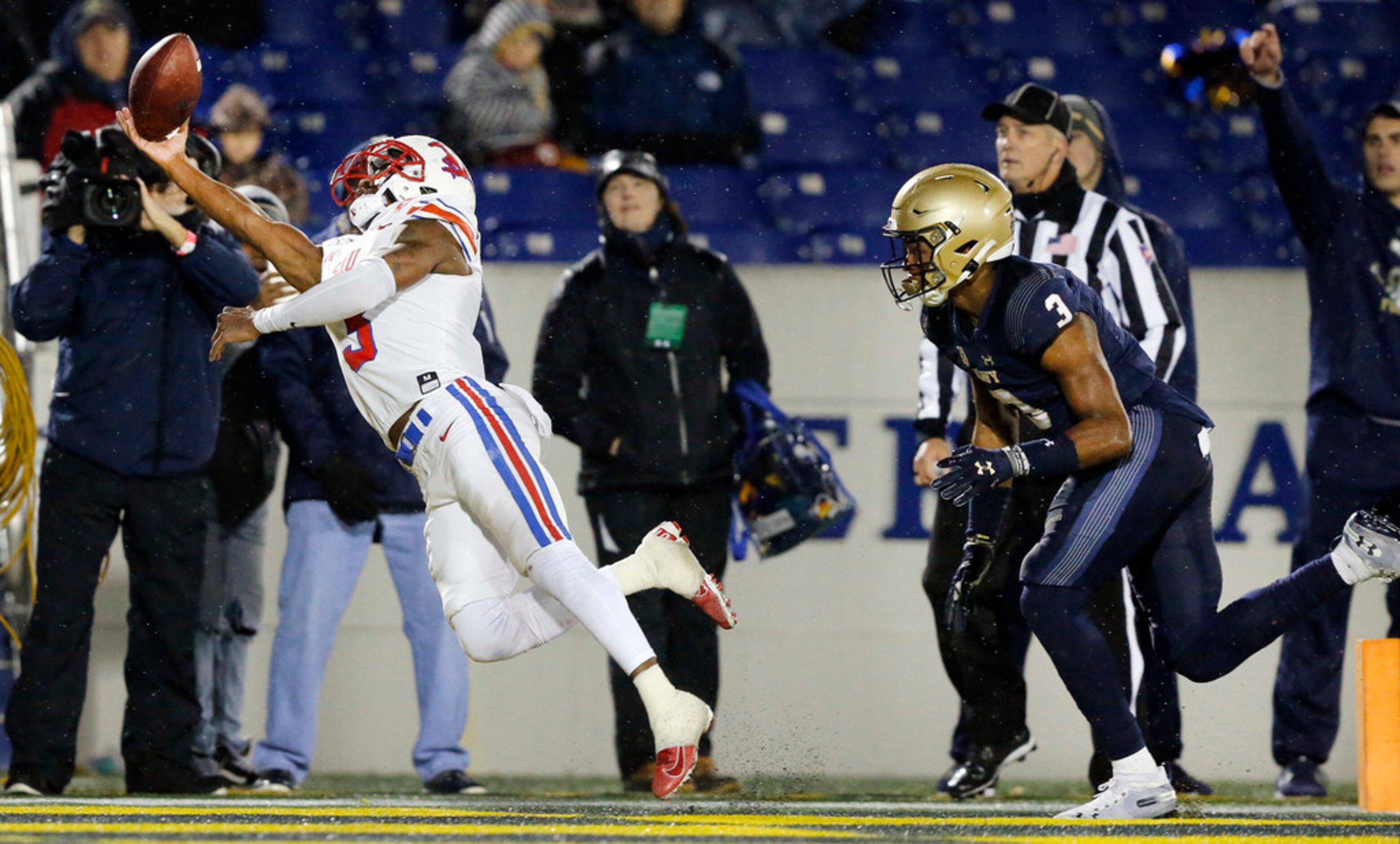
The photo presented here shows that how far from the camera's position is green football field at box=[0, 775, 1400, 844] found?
344 centimetres

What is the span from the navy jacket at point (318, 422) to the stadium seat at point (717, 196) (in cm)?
197

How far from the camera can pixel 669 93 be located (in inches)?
291

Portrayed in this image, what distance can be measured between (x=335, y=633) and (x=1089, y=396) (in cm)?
253

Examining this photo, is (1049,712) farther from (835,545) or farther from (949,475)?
(949,475)

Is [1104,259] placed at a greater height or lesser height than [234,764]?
greater

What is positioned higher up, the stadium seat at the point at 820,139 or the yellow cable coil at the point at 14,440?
the stadium seat at the point at 820,139

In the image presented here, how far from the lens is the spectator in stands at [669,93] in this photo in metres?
7.38

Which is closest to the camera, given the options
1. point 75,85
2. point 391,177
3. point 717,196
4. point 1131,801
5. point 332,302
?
point 1131,801

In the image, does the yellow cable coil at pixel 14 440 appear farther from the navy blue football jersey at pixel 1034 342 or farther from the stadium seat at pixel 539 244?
the navy blue football jersey at pixel 1034 342

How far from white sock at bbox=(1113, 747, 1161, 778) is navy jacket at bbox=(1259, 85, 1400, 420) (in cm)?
183

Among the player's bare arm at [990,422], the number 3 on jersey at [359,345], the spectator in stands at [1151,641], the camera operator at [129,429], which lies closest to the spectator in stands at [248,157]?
the camera operator at [129,429]

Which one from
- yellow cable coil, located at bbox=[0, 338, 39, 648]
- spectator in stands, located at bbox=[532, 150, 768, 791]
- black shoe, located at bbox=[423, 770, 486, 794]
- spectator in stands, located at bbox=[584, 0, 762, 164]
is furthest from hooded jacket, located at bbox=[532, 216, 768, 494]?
spectator in stands, located at bbox=[584, 0, 762, 164]

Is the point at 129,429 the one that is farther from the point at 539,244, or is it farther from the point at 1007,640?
the point at 1007,640

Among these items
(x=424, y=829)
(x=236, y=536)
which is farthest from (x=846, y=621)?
(x=424, y=829)
